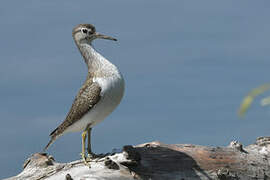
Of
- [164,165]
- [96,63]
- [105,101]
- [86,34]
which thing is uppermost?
[86,34]

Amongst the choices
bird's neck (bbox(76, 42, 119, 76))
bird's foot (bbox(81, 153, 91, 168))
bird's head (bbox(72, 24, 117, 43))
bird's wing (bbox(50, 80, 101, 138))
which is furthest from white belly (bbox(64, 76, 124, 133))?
bird's head (bbox(72, 24, 117, 43))

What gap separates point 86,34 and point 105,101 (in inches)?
57.1

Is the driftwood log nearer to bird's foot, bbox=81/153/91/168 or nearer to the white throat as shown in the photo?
bird's foot, bbox=81/153/91/168

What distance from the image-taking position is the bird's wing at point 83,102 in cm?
591

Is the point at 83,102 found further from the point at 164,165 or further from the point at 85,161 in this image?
the point at 164,165

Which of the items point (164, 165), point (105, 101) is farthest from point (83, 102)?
point (164, 165)

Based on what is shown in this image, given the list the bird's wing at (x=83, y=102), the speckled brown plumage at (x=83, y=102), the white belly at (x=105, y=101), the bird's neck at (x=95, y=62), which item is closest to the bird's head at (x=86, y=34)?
the bird's neck at (x=95, y=62)

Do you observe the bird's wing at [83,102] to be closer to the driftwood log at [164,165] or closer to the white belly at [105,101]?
the white belly at [105,101]

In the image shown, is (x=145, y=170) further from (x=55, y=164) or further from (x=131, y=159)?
(x=55, y=164)

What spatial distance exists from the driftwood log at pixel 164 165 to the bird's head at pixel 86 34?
203 cm

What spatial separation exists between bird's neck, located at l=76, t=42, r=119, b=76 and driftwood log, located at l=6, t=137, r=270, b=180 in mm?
1321

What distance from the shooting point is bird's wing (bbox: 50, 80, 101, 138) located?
233 inches

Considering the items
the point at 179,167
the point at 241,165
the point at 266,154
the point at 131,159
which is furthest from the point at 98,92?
the point at 266,154

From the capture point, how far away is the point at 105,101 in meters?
5.86
